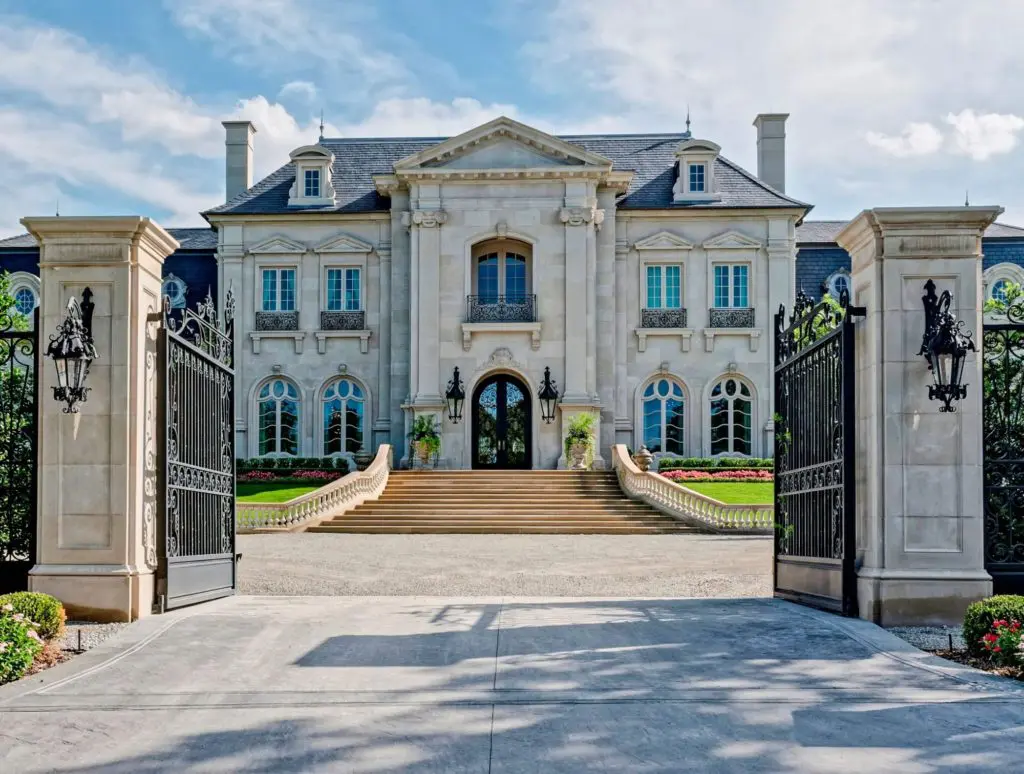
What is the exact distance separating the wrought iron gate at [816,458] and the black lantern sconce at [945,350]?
683 millimetres

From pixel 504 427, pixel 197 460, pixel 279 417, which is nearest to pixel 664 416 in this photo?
pixel 504 427

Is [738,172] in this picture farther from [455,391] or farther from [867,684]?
[867,684]

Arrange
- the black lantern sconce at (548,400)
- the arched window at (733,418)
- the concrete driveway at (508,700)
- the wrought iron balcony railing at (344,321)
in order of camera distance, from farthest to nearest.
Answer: the wrought iron balcony railing at (344,321), the arched window at (733,418), the black lantern sconce at (548,400), the concrete driveway at (508,700)

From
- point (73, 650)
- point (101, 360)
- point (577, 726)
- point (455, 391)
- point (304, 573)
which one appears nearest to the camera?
point (577, 726)

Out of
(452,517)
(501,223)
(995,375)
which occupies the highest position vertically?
(501,223)

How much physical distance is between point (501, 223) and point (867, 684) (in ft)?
94.2

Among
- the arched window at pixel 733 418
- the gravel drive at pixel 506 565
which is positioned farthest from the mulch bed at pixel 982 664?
the arched window at pixel 733 418

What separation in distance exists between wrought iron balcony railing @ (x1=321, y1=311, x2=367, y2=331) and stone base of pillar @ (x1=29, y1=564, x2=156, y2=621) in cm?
2702

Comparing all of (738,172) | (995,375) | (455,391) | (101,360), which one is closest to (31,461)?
(101,360)

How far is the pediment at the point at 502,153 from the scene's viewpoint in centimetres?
3466

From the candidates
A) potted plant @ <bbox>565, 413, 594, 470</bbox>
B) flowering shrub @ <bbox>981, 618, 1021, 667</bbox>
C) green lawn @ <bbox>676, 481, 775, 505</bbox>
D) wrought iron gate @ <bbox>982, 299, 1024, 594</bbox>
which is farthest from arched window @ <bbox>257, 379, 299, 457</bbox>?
flowering shrub @ <bbox>981, 618, 1021, 667</bbox>

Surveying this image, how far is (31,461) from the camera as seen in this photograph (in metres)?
10.3

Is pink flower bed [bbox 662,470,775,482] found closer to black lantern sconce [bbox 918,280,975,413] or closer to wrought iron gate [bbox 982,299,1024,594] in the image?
wrought iron gate [bbox 982,299,1024,594]

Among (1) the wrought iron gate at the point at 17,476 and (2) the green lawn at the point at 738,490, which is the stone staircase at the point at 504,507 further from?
(1) the wrought iron gate at the point at 17,476
